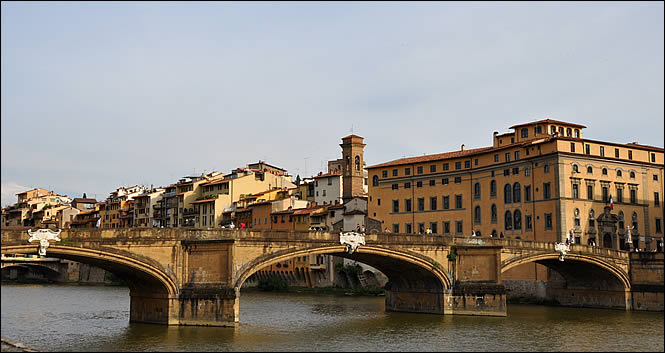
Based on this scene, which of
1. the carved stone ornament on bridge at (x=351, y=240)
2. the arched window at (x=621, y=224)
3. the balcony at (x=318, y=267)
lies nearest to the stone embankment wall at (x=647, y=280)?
the arched window at (x=621, y=224)

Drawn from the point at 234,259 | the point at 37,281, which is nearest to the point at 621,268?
the point at 234,259

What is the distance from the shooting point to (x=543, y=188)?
2469 inches

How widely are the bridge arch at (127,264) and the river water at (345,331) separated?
2082 mm

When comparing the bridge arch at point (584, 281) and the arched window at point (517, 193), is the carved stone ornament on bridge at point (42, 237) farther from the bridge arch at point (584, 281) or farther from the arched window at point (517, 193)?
the arched window at point (517, 193)

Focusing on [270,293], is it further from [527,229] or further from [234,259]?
[234,259]

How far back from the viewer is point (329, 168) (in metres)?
109

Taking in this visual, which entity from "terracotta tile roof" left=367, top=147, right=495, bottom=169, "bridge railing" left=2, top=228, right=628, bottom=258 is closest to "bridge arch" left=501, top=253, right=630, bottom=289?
"bridge railing" left=2, top=228, right=628, bottom=258

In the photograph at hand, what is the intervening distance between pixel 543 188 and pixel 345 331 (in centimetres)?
2953

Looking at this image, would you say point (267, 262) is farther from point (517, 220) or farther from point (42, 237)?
point (517, 220)

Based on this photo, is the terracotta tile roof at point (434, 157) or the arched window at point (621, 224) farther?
the terracotta tile roof at point (434, 157)

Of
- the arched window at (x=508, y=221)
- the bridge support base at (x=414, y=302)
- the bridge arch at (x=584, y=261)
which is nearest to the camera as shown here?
the bridge support base at (x=414, y=302)

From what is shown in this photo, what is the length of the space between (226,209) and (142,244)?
59787 mm

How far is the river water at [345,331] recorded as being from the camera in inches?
1302

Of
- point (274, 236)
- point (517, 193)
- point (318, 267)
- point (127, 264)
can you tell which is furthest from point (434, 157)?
point (127, 264)
